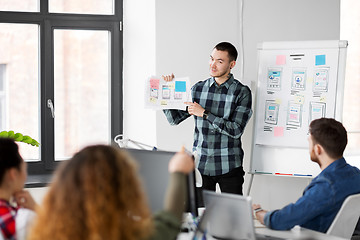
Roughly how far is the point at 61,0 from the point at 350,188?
2989mm

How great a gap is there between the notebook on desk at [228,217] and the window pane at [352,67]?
3503mm

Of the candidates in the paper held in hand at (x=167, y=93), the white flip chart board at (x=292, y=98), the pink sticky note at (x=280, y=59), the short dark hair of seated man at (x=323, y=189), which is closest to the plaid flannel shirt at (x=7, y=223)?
the short dark hair of seated man at (x=323, y=189)

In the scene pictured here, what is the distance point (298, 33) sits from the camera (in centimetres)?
456

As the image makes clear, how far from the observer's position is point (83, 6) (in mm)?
4559

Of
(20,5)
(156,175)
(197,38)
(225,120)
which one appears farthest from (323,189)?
(20,5)

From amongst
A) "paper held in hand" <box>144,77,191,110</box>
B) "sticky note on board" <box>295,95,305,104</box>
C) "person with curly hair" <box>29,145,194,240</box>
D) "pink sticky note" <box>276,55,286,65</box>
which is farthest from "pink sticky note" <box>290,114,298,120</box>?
"person with curly hair" <box>29,145,194,240</box>

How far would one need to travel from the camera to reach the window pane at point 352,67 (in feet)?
17.6

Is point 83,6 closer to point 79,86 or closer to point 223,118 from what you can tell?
point 79,86

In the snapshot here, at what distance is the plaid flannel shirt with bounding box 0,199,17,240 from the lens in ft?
5.90

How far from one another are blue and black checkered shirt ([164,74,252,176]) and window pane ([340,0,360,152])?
206cm

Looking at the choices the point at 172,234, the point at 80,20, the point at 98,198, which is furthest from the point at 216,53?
the point at 98,198

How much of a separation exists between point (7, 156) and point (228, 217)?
2.92 feet

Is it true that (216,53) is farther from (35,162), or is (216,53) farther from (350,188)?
(35,162)

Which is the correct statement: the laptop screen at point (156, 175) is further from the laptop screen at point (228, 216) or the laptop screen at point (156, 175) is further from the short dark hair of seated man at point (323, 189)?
the short dark hair of seated man at point (323, 189)
